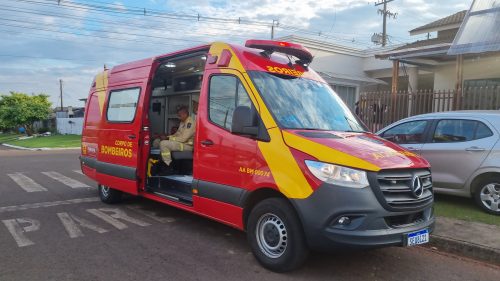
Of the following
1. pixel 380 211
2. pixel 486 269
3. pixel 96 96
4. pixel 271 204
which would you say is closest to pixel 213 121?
pixel 271 204

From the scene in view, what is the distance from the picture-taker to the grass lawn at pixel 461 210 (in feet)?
21.7

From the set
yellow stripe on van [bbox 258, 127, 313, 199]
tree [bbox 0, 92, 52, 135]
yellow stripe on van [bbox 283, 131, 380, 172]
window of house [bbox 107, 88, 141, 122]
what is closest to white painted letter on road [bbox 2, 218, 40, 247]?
window of house [bbox 107, 88, 141, 122]

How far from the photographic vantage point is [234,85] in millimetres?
5270

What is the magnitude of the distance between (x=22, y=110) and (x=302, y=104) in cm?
5021

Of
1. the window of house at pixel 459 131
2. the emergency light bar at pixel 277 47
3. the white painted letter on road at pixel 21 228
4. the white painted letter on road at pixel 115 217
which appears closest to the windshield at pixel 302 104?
the emergency light bar at pixel 277 47

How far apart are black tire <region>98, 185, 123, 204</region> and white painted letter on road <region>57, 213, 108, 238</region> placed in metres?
0.99

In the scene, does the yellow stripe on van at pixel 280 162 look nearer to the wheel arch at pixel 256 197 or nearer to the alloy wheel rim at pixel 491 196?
the wheel arch at pixel 256 197

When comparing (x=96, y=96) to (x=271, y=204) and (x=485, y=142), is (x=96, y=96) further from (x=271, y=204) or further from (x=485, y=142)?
(x=485, y=142)

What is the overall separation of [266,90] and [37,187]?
296 inches

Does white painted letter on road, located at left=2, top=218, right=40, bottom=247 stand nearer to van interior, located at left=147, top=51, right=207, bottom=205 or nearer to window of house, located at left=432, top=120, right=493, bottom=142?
van interior, located at left=147, top=51, right=207, bottom=205

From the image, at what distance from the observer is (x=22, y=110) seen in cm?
4784

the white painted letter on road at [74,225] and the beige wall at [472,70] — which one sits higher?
the beige wall at [472,70]

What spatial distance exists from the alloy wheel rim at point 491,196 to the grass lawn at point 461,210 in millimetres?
160

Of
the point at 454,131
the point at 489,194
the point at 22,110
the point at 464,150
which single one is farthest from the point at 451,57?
the point at 22,110
